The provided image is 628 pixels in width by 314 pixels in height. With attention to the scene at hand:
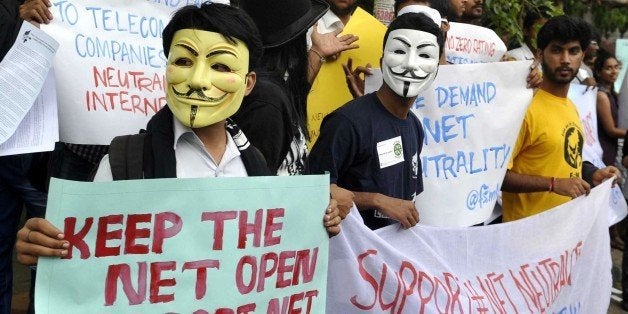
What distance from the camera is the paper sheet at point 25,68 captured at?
3.09m

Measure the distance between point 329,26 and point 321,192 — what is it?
1.92 meters

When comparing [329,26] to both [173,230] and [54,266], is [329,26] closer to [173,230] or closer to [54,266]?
[173,230]

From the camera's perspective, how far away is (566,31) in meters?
4.61

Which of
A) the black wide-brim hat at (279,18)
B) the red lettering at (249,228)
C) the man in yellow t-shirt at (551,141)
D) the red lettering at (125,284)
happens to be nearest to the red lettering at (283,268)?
the red lettering at (249,228)

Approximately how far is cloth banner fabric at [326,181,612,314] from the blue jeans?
1455 mm

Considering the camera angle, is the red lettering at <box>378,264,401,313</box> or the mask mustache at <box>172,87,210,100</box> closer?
the mask mustache at <box>172,87,210,100</box>

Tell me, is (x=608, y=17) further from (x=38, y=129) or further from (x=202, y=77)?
(x=202, y=77)

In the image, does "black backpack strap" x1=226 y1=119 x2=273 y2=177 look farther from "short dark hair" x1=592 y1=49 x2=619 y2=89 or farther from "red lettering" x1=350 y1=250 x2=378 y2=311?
"short dark hair" x1=592 y1=49 x2=619 y2=89

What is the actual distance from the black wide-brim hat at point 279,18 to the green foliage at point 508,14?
3510 mm

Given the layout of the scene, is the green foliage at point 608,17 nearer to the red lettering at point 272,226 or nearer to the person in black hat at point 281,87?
the person in black hat at point 281,87

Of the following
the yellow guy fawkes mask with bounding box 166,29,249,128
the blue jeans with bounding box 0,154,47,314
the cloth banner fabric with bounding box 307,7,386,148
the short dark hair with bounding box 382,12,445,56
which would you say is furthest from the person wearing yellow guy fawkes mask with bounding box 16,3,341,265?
the cloth banner fabric with bounding box 307,7,386,148

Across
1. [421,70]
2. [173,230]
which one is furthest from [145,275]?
[421,70]

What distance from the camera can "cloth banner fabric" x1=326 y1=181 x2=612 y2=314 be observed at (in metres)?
3.22

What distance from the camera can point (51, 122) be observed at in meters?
3.16
